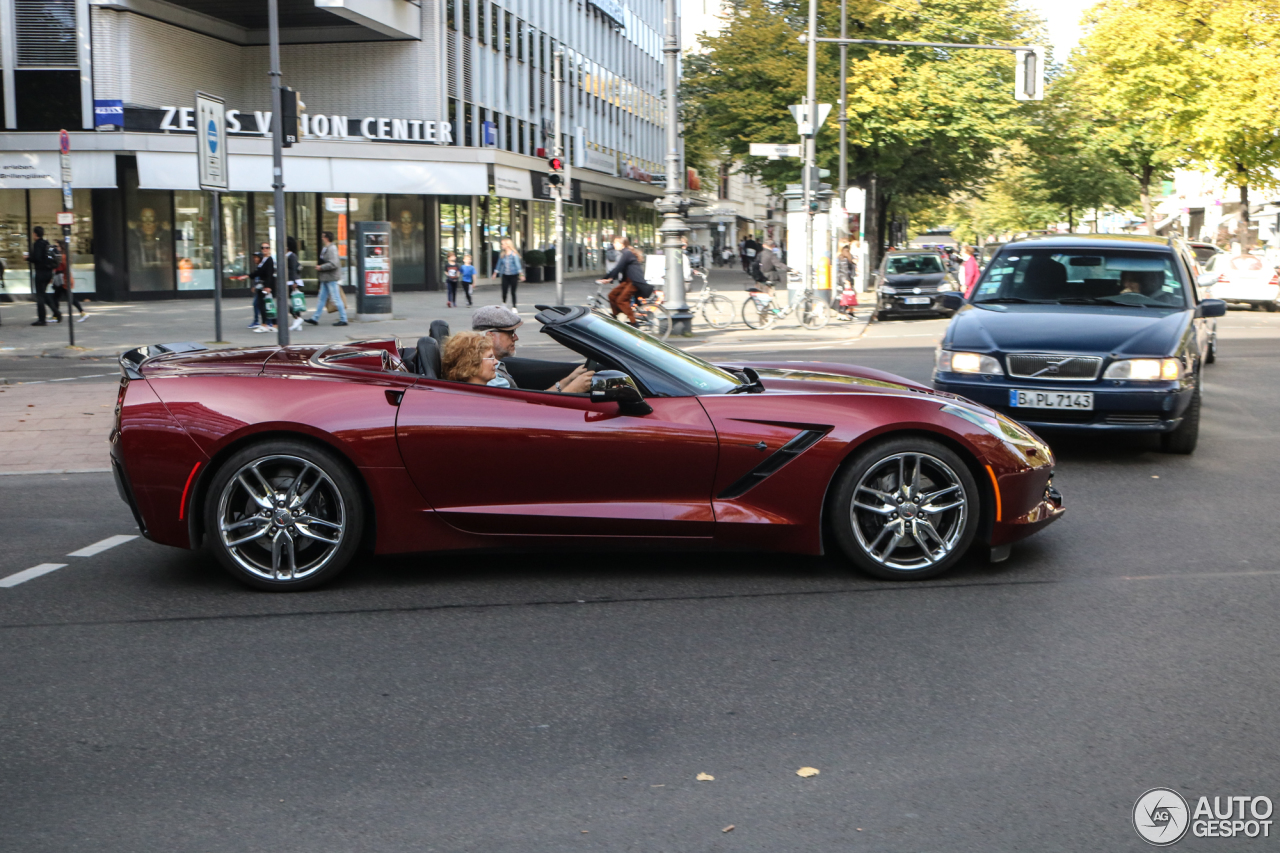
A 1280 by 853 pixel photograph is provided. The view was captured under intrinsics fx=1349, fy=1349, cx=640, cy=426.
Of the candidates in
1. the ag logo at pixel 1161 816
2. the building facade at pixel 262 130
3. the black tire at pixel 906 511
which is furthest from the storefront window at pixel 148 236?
the ag logo at pixel 1161 816

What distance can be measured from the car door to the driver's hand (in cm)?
33

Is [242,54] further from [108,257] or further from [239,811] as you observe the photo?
[239,811]

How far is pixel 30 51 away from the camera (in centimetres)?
3447

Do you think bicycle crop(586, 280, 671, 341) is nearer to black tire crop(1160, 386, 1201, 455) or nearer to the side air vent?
black tire crop(1160, 386, 1201, 455)

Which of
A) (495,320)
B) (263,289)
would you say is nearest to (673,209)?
(263,289)

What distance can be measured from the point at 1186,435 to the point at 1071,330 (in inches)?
45.6

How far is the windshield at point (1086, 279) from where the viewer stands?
33.4 feet

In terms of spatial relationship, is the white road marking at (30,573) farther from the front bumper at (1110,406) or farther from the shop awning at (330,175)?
the shop awning at (330,175)

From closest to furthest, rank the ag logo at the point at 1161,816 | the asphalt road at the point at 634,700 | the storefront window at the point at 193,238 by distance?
the ag logo at the point at 1161,816, the asphalt road at the point at 634,700, the storefront window at the point at 193,238

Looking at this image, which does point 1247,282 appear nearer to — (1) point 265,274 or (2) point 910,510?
(1) point 265,274

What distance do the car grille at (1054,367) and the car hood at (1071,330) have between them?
71mm

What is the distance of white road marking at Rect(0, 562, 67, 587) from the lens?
6000 mm

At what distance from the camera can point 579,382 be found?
19.9 feet

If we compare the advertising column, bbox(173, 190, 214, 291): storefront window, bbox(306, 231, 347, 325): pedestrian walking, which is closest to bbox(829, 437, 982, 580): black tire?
bbox(306, 231, 347, 325): pedestrian walking
